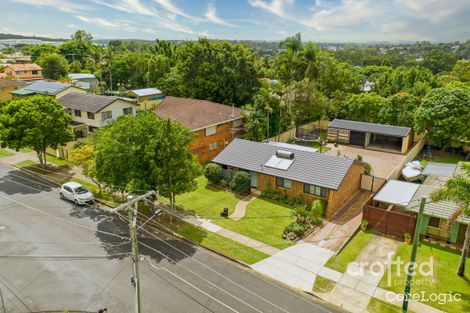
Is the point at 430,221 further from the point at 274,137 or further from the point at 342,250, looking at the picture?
the point at 274,137

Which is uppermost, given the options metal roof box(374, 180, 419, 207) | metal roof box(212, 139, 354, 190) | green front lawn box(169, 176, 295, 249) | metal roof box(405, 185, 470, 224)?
metal roof box(212, 139, 354, 190)

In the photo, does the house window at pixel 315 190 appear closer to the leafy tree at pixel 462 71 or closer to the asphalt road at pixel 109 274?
the asphalt road at pixel 109 274

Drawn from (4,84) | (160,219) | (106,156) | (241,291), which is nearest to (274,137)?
(160,219)

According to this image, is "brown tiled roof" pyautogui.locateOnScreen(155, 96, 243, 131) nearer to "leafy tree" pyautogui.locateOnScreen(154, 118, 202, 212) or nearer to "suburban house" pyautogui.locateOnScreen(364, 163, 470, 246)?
"leafy tree" pyautogui.locateOnScreen(154, 118, 202, 212)

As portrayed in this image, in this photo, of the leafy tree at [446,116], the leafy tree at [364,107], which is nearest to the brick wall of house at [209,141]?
the leafy tree at [364,107]

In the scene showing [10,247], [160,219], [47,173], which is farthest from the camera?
[47,173]

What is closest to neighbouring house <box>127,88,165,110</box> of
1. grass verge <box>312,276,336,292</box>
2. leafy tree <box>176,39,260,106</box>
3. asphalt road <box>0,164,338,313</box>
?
leafy tree <box>176,39,260,106</box>

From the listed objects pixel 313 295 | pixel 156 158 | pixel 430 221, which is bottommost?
pixel 313 295

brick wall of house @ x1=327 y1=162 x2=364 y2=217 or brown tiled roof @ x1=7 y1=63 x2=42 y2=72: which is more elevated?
brown tiled roof @ x1=7 y1=63 x2=42 y2=72
